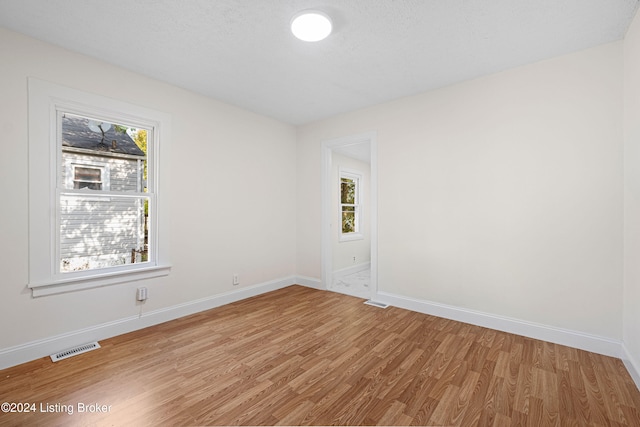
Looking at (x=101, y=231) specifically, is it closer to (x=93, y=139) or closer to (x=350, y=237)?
(x=93, y=139)

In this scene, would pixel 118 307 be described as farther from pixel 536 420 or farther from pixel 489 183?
pixel 489 183

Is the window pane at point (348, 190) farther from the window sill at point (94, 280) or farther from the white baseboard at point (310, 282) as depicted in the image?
the window sill at point (94, 280)

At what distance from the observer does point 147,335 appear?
9.54 feet

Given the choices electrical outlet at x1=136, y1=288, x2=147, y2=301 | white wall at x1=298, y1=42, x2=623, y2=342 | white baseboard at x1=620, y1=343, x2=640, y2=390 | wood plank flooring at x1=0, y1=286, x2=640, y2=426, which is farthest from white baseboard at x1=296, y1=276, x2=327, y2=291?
white baseboard at x1=620, y1=343, x2=640, y2=390

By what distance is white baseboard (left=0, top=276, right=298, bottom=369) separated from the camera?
7.75 ft

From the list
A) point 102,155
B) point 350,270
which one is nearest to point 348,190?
point 350,270

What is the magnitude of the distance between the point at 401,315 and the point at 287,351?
1.56m

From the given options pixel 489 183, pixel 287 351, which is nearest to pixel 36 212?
pixel 287 351

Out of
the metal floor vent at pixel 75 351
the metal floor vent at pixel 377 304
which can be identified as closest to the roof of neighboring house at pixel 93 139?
the metal floor vent at pixel 75 351

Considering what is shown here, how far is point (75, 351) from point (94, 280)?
0.62 metres

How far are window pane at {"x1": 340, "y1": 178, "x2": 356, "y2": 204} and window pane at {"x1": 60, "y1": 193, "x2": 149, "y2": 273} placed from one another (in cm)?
377

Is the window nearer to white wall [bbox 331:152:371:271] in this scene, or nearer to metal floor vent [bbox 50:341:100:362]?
white wall [bbox 331:152:371:271]

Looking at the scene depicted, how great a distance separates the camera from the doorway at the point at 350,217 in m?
4.04

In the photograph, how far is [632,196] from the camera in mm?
2250
